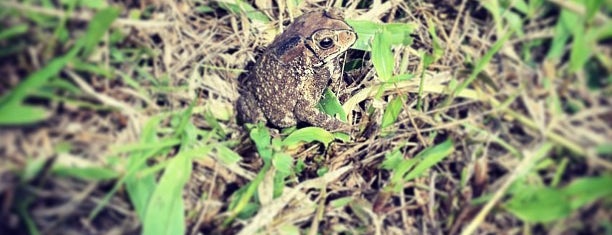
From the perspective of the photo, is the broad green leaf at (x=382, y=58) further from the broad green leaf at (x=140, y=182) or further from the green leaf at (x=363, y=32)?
the broad green leaf at (x=140, y=182)

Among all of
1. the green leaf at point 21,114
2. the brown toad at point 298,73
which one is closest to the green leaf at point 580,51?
the brown toad at point 298,73

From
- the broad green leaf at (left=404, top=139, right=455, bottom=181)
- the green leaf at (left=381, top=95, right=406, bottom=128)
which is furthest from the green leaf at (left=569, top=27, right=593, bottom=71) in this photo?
the green leaf at (left=381, top=95, right=406, bottom=128)

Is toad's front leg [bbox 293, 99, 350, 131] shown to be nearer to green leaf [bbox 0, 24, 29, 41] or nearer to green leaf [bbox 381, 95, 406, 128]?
green leaf [bbox 381, 95, 406, 128]

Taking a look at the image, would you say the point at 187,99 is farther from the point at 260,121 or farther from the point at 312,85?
the point at 312,85

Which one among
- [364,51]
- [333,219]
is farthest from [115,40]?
[333,219]

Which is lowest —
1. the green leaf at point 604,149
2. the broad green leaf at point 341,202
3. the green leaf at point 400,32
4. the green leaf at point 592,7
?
the broad green leaf at point 341,202
